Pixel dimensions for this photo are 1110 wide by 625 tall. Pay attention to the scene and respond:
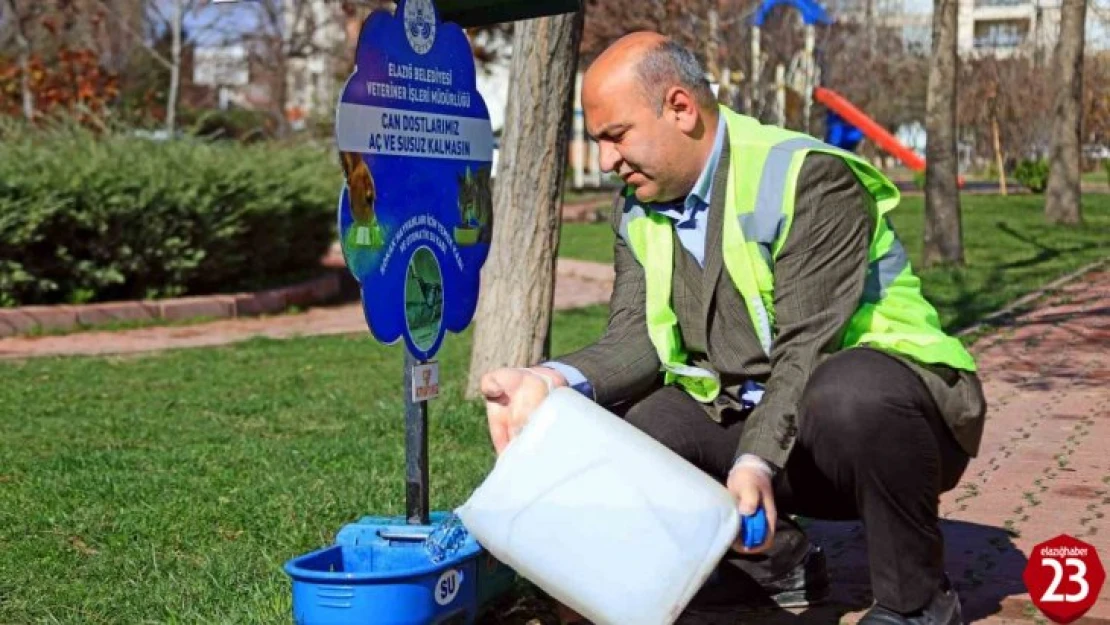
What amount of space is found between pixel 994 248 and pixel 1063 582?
48.0 feet

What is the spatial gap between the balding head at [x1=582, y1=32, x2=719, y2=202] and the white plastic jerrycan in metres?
0.56

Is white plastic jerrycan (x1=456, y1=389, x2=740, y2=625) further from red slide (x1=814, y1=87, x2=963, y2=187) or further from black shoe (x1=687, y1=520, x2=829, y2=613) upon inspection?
red slide (x1=814, y1=87, x2=963, y2=187)

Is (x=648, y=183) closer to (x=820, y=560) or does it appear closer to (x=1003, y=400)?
(x=820, y=560)

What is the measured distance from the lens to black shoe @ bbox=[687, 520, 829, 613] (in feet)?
12.9

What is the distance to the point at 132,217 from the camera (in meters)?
12.4

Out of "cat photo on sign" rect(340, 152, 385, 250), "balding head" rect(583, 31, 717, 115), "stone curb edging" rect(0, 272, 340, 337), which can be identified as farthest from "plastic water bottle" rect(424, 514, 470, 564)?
"stone curb edging" rect(0, 272, 340, 337)

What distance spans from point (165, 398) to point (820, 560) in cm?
511

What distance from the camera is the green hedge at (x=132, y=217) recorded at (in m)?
11.9

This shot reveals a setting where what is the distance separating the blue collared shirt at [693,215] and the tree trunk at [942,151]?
40.9ft

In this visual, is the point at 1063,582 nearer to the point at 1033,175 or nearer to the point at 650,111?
the point at 650,111

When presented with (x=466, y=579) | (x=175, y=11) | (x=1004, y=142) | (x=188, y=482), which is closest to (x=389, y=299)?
→ (x=466, y=579)

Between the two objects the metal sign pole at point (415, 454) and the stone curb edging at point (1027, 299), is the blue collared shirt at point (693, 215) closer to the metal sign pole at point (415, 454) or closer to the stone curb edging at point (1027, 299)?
the metal sign pole at point (415, 454)

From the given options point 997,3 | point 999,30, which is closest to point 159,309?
point 997,3

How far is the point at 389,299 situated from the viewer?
3.72 m
